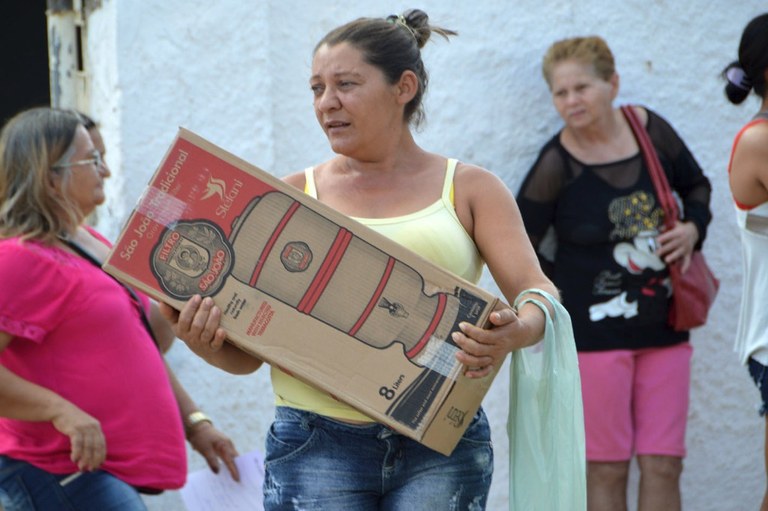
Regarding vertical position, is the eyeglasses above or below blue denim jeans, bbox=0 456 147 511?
above

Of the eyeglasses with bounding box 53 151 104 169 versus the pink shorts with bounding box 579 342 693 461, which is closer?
the eyeglasses with bounding box 53 151 104 169

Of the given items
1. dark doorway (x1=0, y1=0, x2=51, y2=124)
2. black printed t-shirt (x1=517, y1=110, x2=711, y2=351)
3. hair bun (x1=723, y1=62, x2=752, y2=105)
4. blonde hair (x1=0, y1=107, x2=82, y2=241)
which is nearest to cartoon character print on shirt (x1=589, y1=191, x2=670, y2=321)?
black printed t-shirt (x1=517, y1=110, x2=711, y2=351)

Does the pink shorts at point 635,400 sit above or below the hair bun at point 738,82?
below

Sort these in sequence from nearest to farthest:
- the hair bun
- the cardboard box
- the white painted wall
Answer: the cardboard box → the hair bun → the white painted wall

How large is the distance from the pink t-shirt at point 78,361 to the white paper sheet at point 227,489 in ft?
0.31

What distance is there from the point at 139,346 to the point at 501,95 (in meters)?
2.20

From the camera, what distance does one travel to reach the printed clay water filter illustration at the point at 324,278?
2.74 meters

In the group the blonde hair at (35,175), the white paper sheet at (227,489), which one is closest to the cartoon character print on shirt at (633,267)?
the white paper sheet at (227,489)

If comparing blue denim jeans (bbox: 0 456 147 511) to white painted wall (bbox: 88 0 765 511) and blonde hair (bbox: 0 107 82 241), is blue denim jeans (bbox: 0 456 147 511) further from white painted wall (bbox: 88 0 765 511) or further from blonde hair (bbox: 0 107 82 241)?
white painted wall (bbox: 88 0 765 511)

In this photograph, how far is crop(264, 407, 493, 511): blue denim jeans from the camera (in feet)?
9.22

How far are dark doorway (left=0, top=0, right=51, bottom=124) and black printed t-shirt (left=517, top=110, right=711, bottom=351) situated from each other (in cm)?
300

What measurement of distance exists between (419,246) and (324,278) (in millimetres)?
243

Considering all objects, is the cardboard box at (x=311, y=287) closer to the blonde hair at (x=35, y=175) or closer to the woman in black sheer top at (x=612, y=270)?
the blonde hair at (x=35, y=175)

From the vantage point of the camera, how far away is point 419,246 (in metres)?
2.86
